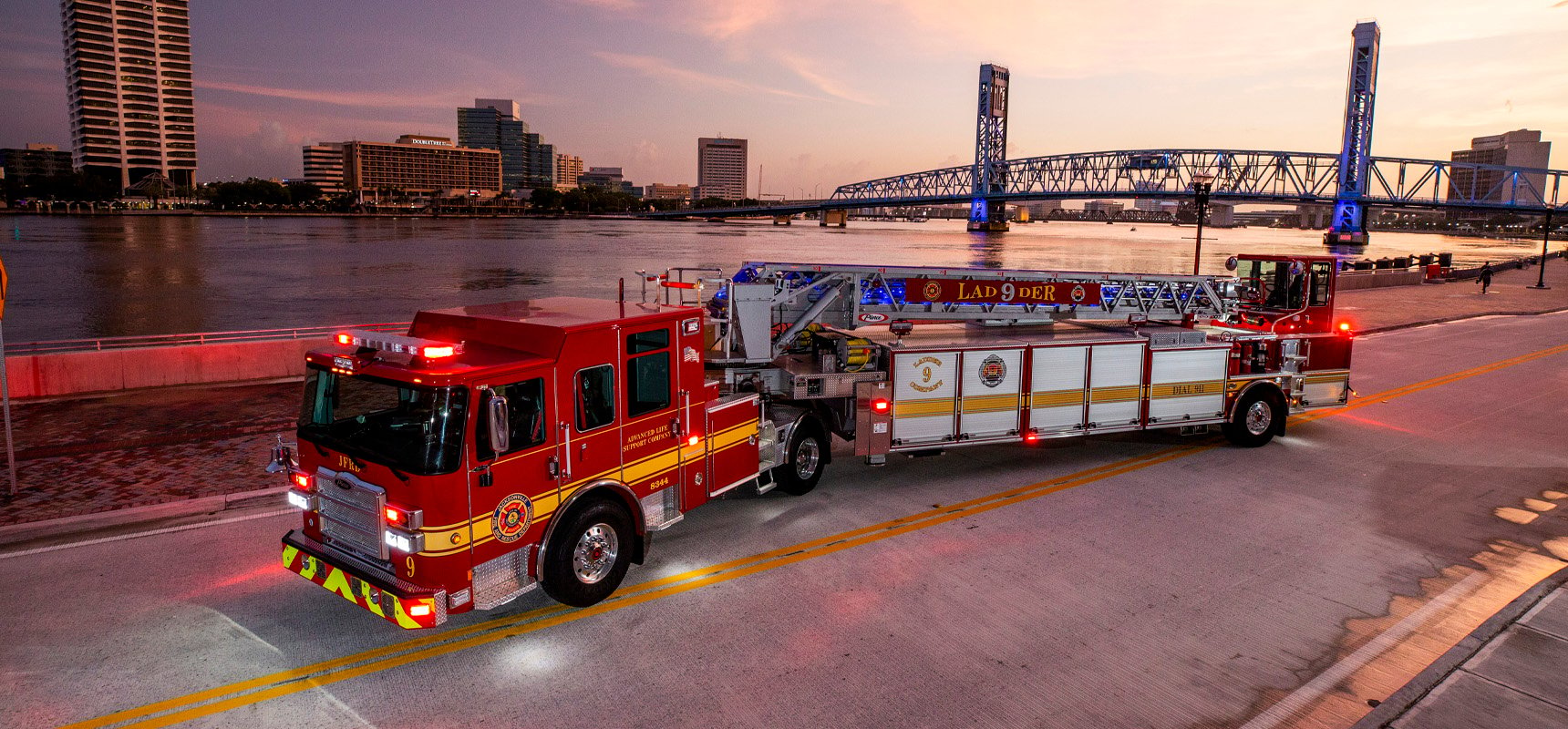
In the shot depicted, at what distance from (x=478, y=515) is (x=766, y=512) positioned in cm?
446

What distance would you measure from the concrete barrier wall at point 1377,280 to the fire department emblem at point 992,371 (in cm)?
Result: 4185

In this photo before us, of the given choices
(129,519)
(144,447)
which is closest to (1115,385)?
(129,519)

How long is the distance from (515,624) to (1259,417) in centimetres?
1198

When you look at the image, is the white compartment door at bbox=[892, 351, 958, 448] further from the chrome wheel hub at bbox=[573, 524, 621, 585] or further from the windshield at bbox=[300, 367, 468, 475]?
the windshield at bbox=[300, 367, 468, 475]

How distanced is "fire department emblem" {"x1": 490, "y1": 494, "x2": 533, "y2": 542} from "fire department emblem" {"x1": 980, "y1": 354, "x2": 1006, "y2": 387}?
6708mm

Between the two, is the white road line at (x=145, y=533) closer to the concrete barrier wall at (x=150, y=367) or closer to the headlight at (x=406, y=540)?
the headlight at (x=406, y=540)

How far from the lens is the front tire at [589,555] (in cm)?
744

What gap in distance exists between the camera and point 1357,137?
144 metres

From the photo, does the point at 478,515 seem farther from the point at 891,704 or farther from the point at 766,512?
the point at 766,512

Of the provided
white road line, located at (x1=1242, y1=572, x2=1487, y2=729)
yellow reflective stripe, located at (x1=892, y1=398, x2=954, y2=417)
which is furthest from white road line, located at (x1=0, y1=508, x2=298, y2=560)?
white road line, located at (x1=1242, y1=572, x2=1487, y2=729)

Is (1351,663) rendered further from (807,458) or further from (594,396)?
(594,396)

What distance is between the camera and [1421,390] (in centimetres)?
1883

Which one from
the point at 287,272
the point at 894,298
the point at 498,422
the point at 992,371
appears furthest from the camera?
the point at 287,272

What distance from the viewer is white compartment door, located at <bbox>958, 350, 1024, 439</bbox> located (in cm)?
1172
